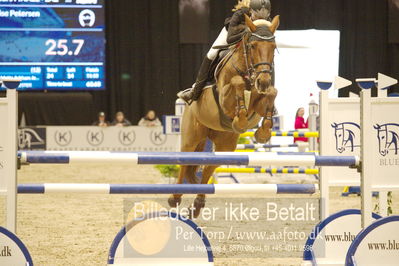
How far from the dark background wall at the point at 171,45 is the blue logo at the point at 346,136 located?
11.7 metres

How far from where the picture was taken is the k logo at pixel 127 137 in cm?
1362

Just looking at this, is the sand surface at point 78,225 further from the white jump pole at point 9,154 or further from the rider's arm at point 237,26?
the rider's arm at point 237,26

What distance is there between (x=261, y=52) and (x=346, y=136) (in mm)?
903

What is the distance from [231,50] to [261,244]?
4.91ft

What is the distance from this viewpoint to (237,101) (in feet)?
16.5

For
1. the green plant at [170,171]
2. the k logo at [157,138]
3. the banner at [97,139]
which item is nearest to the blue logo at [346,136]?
the green plant at [170,171]

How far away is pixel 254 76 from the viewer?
4766 mm

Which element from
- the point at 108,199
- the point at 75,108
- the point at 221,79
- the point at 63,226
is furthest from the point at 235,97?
the point at 75,108

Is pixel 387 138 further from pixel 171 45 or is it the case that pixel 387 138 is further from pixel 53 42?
pixel 171 45

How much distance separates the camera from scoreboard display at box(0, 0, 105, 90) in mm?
13523

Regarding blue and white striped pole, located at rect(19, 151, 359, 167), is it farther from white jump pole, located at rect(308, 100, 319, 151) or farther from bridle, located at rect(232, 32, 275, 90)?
white jump pole, located at rect(308, 100, 319, 151)

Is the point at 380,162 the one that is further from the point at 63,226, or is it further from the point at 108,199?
the point at 108,199

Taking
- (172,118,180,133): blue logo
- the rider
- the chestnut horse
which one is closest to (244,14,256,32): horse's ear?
the chestnut horse

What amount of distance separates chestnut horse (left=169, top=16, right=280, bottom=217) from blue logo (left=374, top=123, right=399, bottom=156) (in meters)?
1.22
